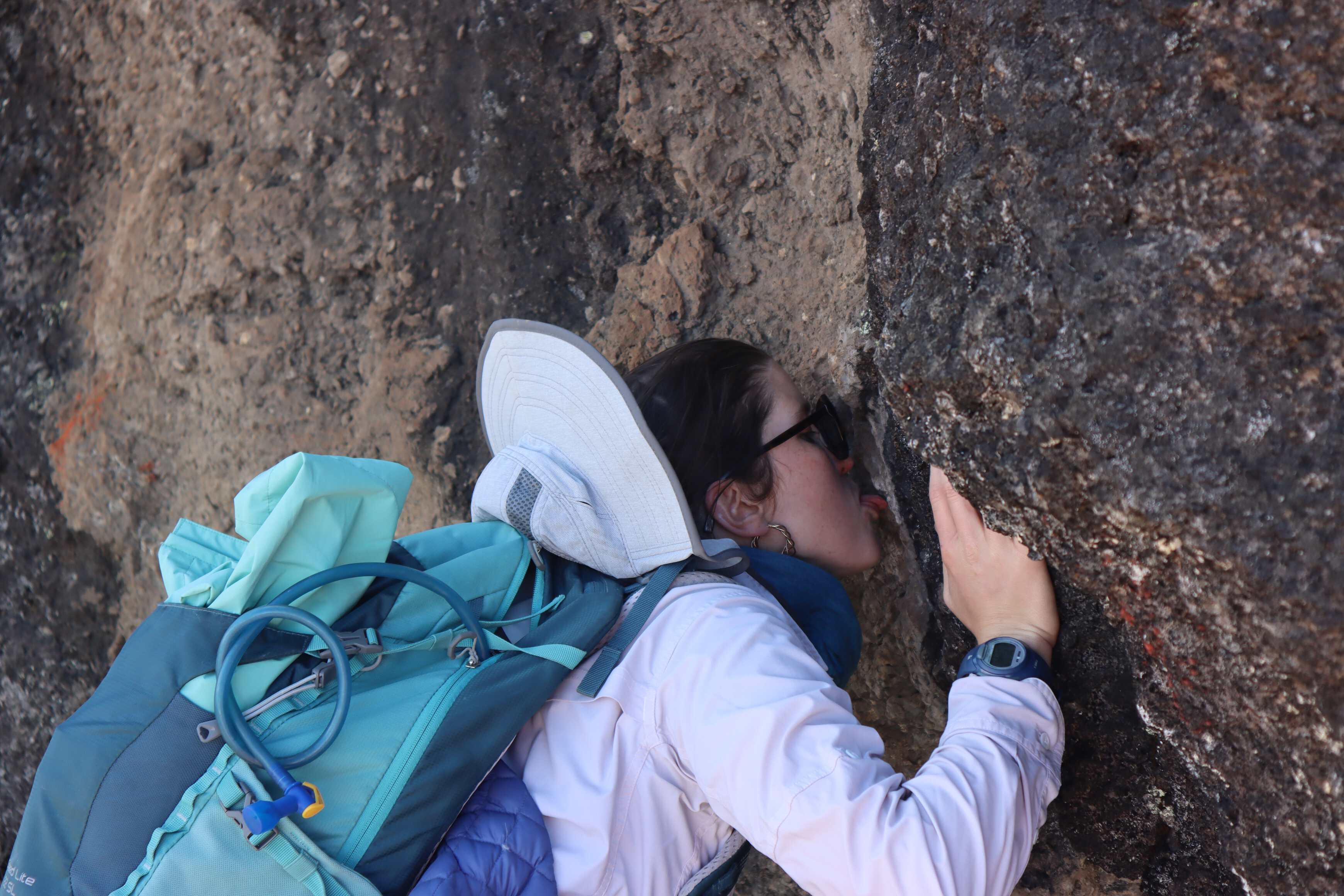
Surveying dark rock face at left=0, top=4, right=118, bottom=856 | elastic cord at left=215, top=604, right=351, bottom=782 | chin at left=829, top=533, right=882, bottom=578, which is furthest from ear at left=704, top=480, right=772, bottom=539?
dark rock face at left=0, top=4, right=118, bottom=856

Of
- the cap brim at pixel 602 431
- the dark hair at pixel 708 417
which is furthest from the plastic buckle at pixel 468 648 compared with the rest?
the dark hair at pixel 708 417

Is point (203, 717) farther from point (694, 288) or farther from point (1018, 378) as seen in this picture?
point (694, 288)

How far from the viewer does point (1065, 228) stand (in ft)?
3.30

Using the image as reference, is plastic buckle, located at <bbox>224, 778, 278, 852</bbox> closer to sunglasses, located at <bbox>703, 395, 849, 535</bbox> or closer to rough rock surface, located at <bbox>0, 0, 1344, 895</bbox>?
sunglasses, located at <bbox>703, 395, 849, 535</bbox>

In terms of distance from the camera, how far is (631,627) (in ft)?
4.30

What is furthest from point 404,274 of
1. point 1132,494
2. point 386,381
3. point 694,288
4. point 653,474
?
point 1132,494

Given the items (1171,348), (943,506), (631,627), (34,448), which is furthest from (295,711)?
(34,448)

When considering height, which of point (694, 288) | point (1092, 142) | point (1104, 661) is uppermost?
point (1092, 142)

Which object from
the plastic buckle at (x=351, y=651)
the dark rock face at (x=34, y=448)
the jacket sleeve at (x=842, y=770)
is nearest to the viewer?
the jacket sleeve at (x=842, y=770)

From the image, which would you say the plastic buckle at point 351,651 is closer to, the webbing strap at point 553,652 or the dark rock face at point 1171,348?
the webbing strap at point 553,652

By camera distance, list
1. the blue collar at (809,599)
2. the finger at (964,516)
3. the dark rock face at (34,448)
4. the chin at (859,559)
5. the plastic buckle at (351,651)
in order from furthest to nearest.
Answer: the dark rock face at (34,448)
the chin at (859,559)
the blue collar at (809,599)
the finger at (964,516)
the plastic buckle at (351,651)

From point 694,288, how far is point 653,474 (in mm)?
666

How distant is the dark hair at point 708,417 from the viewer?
5.03ft

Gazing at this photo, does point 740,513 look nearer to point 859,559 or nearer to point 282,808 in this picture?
point 859,559
